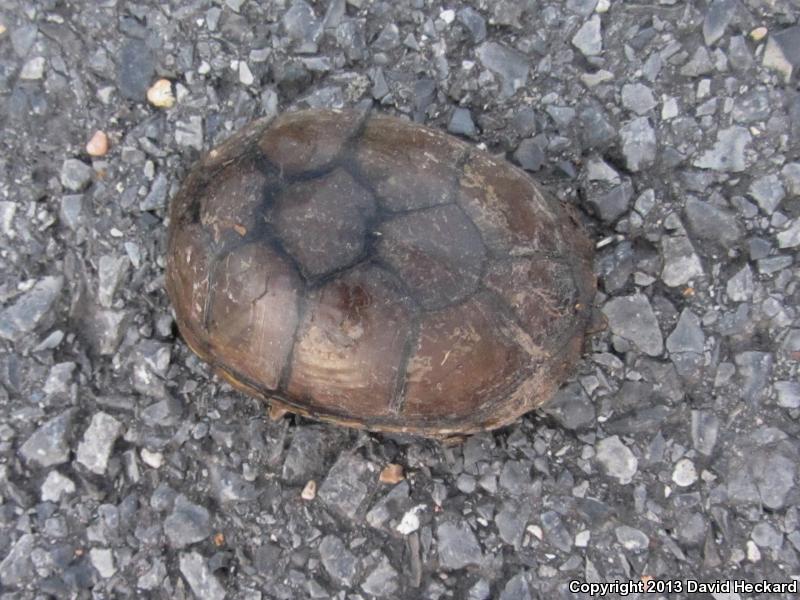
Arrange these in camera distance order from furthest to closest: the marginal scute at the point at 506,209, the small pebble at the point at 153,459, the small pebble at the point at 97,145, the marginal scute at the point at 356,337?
the small pebble at the point at 97,145 < the small pebble at the point at 153,459 < the marginal scute at the point at 506,209 < the marginal scute at the point at 356,337

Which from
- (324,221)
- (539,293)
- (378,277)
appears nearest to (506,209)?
(539,293)

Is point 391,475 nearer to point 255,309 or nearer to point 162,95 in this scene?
point 255,309

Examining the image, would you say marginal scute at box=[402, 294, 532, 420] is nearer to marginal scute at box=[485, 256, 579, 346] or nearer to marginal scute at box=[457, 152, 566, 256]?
marginal scute at box=[485, 256, 579, 346]

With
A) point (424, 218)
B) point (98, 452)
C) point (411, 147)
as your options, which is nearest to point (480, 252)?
point (424, 218)

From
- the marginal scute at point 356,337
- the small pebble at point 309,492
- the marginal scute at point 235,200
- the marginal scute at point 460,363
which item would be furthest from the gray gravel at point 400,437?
the marginal scute at point 235,200

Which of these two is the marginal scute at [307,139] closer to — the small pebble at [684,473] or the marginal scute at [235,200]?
the marginal scute at [235,200]

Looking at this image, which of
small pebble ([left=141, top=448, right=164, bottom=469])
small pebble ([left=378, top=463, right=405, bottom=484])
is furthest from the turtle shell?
small pebble ([left=141, top=448, right=164, bottom=469])

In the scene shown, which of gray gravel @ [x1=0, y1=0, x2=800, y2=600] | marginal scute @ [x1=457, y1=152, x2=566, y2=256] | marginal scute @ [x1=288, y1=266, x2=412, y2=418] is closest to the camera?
marginal scute @ [x1=288, y1=266, x2=412, y2=418]

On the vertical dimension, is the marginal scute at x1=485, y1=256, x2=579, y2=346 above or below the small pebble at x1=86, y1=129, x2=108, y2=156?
above
